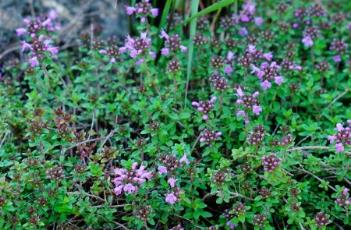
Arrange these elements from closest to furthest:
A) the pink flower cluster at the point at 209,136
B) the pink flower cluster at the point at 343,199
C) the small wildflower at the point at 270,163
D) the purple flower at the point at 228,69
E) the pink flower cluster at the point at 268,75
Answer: the small wildflower at the point at 270,163, the pink flower cluster at the point at 343,199, the pink flower cluster at the point at 209,136, the pink flower cluster at the point at 268,75, the purple flower at the point at 228,69

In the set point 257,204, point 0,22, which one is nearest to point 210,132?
point 257,204


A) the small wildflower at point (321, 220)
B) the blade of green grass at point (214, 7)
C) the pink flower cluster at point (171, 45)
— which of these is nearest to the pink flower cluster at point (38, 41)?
the pink flower cluster at point (171, 45)

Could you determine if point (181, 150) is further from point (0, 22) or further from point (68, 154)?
point (0, 22)

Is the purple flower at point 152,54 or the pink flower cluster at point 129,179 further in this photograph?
the purple flower at point 152,54

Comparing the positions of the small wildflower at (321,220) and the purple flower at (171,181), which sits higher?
the purple flower at (171,181)

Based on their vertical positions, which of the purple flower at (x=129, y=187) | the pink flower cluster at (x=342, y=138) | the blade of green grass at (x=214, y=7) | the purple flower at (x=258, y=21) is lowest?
the purple flower at (x=129, y=187)

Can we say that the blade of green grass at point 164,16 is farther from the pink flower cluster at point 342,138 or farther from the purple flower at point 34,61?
the pink flower cluster at point 342,138

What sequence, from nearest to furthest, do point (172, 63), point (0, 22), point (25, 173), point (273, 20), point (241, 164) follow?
point (25, 173) < point (241, 164) < point (172, 63) < point (273, 20) < point (0, 22)

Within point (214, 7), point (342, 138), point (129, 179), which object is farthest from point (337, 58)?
point (129, 179)
